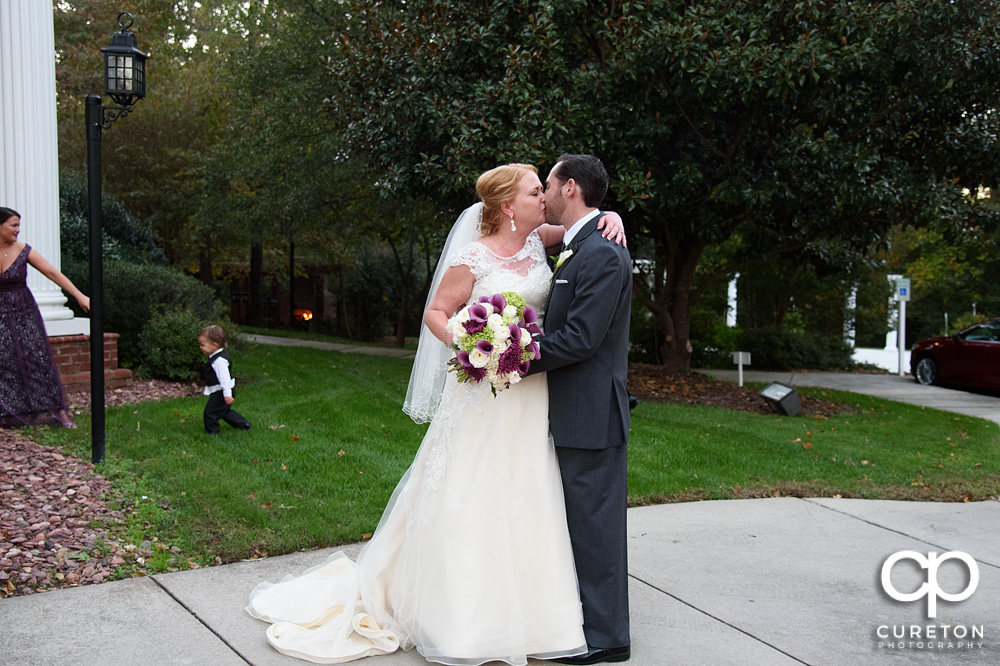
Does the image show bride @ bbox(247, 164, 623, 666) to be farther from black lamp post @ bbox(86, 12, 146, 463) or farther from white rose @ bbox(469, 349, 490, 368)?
black lamp post @ bbox(86, 12, 146, 463)

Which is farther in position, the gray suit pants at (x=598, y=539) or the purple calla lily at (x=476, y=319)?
the gray suit pants at (x=598, y=539)

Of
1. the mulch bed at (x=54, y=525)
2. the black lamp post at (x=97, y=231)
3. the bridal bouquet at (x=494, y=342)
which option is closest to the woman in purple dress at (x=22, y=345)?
the mulch bed at (x=54, y=525)

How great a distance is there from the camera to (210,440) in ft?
22.6

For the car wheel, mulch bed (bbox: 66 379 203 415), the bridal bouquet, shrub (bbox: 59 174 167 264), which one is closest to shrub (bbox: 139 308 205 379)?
mulch bed (bbox: 66 379 203 415)

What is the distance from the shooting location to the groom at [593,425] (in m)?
3.37

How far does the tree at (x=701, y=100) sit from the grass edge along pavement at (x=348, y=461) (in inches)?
107

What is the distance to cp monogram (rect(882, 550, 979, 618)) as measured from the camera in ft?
13.5

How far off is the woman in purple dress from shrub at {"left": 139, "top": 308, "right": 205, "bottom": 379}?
2516 mm

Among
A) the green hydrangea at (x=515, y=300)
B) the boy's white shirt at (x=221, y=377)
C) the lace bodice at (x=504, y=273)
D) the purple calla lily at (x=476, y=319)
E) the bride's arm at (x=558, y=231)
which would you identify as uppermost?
the bride's arm at (x=558, y=231)

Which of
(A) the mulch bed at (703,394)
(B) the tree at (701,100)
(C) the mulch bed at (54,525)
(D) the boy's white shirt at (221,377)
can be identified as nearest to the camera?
(C) the mulch bed at (54,525)

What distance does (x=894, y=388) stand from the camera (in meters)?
15.1

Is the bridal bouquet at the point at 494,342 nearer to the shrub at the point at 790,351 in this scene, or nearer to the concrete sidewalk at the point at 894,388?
the concrete sidewalk at the point at 894,388

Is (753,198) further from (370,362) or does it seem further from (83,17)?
(83,17)
